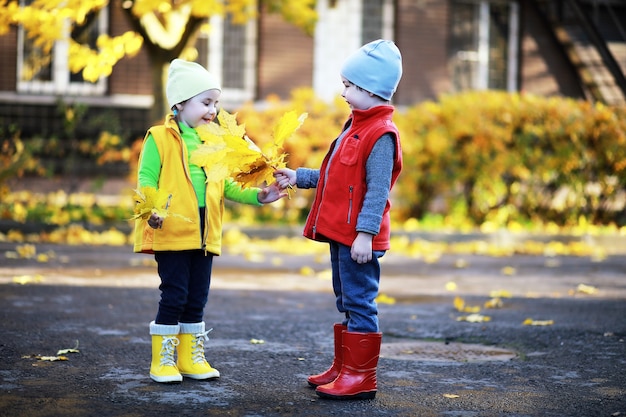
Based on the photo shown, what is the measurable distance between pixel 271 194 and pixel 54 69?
1363cm

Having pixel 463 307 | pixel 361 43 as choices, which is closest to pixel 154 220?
pixel 463 307

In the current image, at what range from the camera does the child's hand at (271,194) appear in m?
4.89

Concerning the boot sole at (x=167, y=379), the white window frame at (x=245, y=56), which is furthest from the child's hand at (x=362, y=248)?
the white window frame at (x=245, y=56)

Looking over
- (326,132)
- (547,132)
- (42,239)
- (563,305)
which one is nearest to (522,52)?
(547,132)

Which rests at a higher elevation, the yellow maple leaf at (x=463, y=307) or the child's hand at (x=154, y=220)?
the child's hand at (x=154, y=220)

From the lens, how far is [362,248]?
4387mm

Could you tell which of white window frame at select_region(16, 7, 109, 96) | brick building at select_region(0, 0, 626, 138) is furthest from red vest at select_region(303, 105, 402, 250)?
white window frame at select_region(16, 7, 109, 96)

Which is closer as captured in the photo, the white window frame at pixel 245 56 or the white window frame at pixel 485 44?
the white window frame at pixel 245 56

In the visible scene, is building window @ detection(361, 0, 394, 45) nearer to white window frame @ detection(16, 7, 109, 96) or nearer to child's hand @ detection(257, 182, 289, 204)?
white window frame @ detection(16, 7, 109, 96)

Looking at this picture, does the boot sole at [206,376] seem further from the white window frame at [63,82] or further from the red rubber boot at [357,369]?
the white window frame at [63,82]

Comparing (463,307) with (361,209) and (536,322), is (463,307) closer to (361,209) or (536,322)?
(536,322)

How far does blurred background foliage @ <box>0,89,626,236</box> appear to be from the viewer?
528 inches

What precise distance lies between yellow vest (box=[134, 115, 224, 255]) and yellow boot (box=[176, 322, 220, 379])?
1.27ft

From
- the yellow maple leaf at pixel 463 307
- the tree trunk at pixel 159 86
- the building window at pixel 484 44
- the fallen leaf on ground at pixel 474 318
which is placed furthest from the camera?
the building window at pixel 484 44
